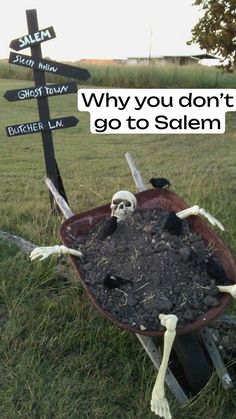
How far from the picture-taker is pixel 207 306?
1.99 meters

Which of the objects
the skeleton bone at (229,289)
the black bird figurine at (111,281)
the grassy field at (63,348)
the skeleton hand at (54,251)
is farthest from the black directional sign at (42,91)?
the skeleton bone at (229,289)

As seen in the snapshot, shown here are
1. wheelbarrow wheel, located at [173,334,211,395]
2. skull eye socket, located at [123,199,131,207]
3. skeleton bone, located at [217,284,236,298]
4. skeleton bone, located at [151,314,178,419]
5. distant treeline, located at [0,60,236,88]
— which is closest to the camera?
skeleton bone, located at [151,314,178,419]

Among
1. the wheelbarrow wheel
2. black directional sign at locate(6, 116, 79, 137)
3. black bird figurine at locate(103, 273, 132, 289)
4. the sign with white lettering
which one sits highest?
the sign with white lettering

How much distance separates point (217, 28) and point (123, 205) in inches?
359

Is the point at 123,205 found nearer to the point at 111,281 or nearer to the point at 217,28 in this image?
the point at 111,281

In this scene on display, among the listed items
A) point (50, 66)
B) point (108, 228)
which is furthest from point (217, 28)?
point (108, 228)

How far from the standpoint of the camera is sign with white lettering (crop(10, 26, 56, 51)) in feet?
11.6

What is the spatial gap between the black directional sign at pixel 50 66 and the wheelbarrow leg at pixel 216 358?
2006 mm

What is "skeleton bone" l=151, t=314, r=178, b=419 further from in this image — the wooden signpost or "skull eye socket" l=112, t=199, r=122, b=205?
the wooden signpost

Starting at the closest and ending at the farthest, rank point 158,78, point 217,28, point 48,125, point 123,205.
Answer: point 123,205 < point 48,125 < point 217,28 < point 158,78

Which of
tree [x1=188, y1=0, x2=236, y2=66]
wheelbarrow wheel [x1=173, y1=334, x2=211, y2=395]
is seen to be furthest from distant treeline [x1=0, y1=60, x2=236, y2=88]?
wheelbarrow wheel [x1=173, y1=334, x2=211, y2=395]

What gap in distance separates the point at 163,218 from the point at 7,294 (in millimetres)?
899

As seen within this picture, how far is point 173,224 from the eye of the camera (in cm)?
223

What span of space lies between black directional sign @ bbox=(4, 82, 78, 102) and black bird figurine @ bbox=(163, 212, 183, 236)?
1.65 metres
